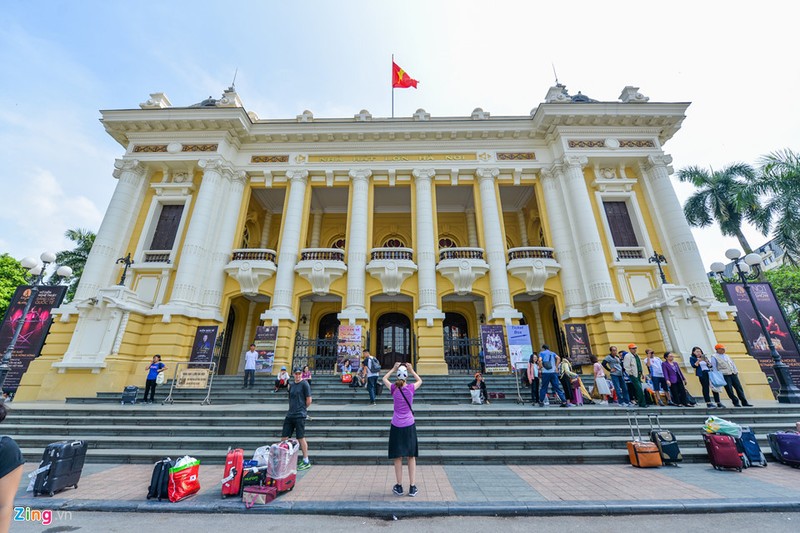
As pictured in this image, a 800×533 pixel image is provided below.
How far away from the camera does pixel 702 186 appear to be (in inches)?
826

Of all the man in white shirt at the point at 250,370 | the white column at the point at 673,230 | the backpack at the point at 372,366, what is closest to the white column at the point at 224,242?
the man in white shirt at the point at 250,370

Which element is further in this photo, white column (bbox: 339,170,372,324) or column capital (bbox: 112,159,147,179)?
column capital (bbox: 112,159,147,179)

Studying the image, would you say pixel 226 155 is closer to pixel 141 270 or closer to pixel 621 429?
pixel 141 270

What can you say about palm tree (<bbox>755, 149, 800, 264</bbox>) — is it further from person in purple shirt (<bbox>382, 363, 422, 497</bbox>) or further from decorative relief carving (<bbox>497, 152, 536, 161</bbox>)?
person in purple shirt (<bbox>382, 363, 422, 497</bbox>)

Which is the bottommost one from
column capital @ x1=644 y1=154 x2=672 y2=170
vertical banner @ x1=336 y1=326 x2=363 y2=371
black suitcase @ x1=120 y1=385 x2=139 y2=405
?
black suitcase @ x1=120 y1=385 x2=139 y2=405

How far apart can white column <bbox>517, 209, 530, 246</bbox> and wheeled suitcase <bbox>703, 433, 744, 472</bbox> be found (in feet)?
50.0

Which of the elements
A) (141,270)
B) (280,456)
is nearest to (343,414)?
(280,456)

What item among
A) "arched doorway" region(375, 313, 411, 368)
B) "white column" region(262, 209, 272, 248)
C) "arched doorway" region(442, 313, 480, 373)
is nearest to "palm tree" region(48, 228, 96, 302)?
"white column" region(262, 209, 272, 248)

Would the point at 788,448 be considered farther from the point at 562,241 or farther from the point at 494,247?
the point at 494,247

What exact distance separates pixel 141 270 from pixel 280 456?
49.6 feet

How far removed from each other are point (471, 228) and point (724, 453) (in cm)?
1582

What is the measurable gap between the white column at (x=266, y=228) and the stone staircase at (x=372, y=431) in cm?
1240

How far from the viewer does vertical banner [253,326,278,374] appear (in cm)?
1305

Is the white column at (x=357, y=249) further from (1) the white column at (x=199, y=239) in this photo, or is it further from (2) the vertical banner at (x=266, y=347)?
(1) the white column at (x=199, y=239)
